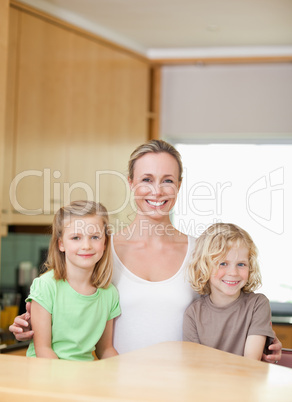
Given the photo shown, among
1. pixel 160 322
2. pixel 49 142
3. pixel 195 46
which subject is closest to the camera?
pixel 160 322

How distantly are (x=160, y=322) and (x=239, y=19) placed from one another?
243 centimetres

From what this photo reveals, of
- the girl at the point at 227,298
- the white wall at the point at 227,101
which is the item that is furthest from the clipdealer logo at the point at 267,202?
the girl at the point at 227,298

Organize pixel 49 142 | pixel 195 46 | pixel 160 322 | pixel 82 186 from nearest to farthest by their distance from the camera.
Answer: pixel 160 322
pixel 49 142
pixel 82 186
pixel 195 46

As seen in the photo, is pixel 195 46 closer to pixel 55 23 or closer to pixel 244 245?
pixel 55 23

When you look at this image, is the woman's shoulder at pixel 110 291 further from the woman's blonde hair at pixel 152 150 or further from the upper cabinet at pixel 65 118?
the upper cabinet at pixel 65 118

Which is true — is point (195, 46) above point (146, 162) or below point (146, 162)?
above

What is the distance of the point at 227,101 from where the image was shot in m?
4.62

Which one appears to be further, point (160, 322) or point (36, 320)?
point (160, 322)

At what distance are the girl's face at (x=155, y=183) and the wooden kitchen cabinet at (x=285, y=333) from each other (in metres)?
2.45

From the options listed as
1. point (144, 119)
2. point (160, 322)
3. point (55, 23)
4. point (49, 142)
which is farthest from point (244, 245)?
point (144, 119)

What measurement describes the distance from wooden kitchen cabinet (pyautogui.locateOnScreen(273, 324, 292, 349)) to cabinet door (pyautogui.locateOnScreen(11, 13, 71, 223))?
1709mm

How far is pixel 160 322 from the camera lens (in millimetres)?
1895

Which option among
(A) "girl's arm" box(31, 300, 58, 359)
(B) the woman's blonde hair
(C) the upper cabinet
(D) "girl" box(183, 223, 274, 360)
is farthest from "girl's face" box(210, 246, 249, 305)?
(C) the upper cabinet

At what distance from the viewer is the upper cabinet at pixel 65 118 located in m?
3.33
